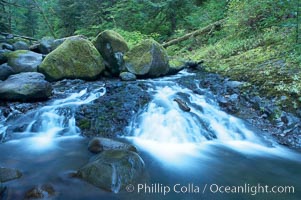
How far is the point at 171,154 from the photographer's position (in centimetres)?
529

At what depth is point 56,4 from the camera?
20562 mm

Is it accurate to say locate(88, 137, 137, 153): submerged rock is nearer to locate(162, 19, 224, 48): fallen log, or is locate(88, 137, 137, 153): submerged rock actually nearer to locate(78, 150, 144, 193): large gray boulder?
locate(78, 150, 144, 193): large gray boulder

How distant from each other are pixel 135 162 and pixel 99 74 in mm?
5917

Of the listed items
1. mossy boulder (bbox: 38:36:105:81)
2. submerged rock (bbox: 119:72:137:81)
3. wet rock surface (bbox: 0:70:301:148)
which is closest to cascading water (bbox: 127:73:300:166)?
wet rock surface (bbox: 0:70:301:148)

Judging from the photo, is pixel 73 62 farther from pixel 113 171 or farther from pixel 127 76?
pixel 113 171

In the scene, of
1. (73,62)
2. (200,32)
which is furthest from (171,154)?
(200,32)

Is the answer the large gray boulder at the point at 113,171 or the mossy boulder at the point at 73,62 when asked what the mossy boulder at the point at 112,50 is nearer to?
the mossy boulder at the point at 73,62

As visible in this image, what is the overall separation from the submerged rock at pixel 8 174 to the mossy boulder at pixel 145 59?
5.84 m

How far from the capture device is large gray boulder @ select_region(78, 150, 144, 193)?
150 inches

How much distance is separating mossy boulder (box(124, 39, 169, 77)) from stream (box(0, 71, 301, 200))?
2011 millimetres

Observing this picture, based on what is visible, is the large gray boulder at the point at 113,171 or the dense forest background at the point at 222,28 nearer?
the large gray boulder at the point at 113,171

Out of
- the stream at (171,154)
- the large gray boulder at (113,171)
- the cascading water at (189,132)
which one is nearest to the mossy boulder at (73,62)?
the stream at (171,154)

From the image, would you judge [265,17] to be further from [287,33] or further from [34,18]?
[34,18]

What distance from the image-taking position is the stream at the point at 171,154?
3.95 m
